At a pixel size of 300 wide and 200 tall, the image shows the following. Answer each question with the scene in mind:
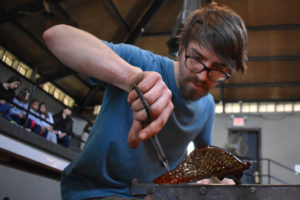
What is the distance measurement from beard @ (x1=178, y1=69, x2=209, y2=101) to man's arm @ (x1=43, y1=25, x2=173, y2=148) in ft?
0.89

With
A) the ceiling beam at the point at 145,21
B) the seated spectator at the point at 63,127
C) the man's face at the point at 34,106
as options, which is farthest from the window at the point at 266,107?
the man's face at the point at 34,106

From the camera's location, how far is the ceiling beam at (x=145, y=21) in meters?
7.59

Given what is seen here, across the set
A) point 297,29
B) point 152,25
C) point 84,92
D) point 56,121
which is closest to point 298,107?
point 297,29

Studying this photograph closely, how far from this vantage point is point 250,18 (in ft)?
26.0

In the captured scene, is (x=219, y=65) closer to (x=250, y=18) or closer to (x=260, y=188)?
(x=260, y=188)

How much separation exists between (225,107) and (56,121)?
6914 millimetres

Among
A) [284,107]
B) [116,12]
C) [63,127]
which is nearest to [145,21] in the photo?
[116,12]

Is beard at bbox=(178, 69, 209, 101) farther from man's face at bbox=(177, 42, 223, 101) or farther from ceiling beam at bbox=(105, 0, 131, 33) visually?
ceiling beam at bbox=(105, 0, 131, 33)

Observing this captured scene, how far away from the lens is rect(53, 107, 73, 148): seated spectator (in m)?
5.32

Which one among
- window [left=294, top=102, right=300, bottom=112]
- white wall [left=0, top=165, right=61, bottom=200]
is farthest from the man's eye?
window [left=294, top=102, right=300, bottom=112]

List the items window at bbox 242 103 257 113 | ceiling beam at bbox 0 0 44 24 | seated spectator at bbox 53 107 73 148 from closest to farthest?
seated spectator at bbox 53 107 73 148 < ceiling beam at bbox 0 0 44 24 < window at bbox 242 103 257 113

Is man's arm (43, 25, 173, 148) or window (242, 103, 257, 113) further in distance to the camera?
window (242, 103, 257, 113)

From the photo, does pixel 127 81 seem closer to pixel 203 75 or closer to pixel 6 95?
pixel 203 75

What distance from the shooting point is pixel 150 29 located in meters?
8.58
